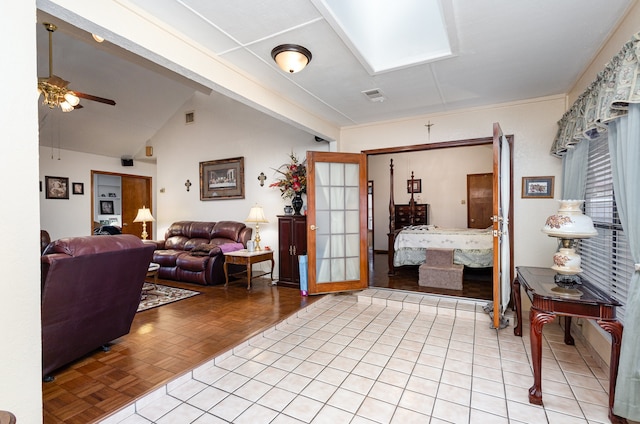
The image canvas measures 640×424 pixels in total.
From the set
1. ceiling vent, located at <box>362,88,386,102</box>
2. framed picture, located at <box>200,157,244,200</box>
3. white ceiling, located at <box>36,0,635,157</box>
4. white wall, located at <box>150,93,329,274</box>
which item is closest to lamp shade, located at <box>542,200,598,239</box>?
white ceiling, located at <box>36,0,635,157</box>

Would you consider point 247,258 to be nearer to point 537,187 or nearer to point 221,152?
point 221,152

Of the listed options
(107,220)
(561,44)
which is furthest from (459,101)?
(107,220)

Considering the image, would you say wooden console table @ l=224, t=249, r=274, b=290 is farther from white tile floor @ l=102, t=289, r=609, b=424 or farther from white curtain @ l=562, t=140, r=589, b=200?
white curtain @ l=562, t=140, r=589, b=200

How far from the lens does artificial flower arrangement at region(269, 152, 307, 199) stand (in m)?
4.73

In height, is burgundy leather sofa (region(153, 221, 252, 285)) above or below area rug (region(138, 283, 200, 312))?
above

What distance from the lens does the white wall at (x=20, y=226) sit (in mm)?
1274

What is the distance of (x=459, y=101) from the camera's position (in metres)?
3.61

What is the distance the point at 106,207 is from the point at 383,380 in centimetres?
776

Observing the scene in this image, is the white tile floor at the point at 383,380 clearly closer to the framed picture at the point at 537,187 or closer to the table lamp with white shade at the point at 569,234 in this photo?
the table lamp with white shade at the point at 569,234

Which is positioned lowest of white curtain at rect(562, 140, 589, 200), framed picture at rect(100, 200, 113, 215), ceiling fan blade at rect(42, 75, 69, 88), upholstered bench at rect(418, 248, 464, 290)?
upholstered bench at rect(418, 248, 464, 290)

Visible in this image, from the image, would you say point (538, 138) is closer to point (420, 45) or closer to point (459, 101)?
point (459, 101)

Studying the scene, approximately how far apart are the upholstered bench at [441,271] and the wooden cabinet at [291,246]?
189 cm

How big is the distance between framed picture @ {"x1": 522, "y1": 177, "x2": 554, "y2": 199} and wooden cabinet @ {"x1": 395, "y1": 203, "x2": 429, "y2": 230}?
4.02 meters

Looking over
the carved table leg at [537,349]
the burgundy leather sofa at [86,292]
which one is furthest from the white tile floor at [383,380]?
the burgundy leather sofa at [86,292]
